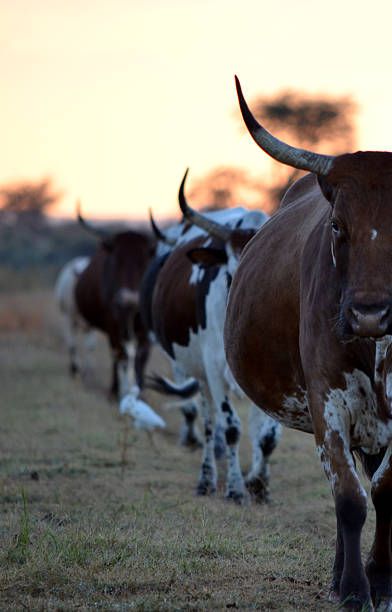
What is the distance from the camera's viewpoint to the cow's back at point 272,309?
20.4 feet

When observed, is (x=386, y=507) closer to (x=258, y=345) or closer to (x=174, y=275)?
(x=258, y=345)

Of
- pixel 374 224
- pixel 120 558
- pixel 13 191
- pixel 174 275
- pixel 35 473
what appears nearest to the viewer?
pixel 374 224

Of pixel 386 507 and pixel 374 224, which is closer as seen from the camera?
pixel 374 224

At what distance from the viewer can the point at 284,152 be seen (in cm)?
552

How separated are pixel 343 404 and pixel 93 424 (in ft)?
27.0

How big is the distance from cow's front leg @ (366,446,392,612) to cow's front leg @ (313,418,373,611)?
202 millimetres

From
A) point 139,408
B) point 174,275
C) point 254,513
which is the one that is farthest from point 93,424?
point 254,513

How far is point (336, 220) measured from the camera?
5.30 m

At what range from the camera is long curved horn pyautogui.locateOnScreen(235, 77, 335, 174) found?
546 centimetres

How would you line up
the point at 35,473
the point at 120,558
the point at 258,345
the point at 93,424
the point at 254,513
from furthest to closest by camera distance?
the point at 93,424 < the point at 35,473 < the point at 254,513 < the point at 258,345 < the point at 120,558

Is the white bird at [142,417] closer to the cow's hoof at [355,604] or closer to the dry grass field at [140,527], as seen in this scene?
the dry grass field at [140,527]

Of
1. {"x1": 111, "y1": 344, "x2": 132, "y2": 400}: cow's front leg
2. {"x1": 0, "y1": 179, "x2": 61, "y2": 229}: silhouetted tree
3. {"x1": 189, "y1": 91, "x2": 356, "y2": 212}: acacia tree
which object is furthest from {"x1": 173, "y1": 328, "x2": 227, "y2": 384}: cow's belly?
{"x1": 0, "y1": 179, "x2": 61, "y2": 229}: silhouetted tree

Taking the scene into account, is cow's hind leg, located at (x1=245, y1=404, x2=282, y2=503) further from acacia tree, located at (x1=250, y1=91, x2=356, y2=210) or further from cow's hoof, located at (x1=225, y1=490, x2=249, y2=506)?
acacia tree, located at (x1=250, y1=91, x2=356, y2=210)

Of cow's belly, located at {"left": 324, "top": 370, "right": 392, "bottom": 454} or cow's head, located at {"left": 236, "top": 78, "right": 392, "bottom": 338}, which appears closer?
cow's head, located at {"left": 236, "top": 78, "right": 392, "bottom": 338}
